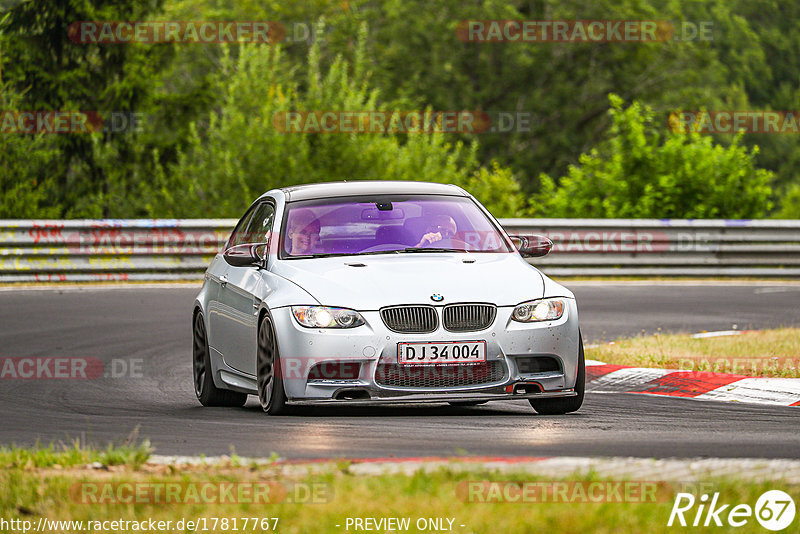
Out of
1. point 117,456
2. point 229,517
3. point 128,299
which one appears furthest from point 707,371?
point 128,299

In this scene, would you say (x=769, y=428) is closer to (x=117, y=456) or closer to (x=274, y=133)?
(x=117, y=456)

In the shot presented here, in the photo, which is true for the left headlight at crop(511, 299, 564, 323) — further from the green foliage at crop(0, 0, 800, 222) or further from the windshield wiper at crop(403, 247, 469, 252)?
the green foliage at crop(0, 0, 800, 222)

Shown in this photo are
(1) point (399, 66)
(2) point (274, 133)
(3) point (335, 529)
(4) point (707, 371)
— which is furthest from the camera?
(1) point (399, 66)

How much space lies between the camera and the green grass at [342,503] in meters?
5.24

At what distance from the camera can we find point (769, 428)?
839 cm

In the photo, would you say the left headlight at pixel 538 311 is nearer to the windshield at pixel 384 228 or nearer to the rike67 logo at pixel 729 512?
the windshield at pixel 384 228

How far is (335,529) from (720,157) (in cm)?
2366

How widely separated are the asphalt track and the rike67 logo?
1444 millimetres

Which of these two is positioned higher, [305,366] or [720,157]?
[305,366]

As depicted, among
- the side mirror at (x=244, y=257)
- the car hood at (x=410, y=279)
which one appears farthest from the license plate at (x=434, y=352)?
the side mirror at (x=244, y=257)

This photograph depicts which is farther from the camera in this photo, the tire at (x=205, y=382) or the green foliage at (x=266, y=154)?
the green foliage at (x=266, y=154)

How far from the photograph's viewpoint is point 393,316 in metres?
8.71

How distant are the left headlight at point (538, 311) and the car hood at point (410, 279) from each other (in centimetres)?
4

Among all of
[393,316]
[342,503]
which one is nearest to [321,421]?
[393,316]
